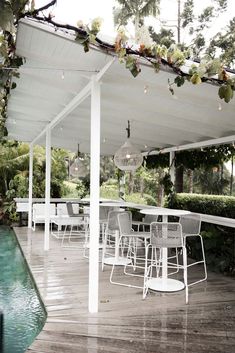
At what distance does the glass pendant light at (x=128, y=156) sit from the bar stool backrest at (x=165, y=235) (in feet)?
6.34

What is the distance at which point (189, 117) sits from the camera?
567 centimetres

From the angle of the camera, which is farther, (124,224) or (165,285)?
(124,224)

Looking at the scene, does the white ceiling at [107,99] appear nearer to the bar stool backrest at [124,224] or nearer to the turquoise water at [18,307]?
the bar stool backrest at [124,224]

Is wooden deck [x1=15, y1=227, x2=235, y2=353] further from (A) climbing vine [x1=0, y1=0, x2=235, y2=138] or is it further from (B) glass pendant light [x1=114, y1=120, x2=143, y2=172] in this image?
(A) climbing vine [x1=0, y1=0, x2=235, y2=138]

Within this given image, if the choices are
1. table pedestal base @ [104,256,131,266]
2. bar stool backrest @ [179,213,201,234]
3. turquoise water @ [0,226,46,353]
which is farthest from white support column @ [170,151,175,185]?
turquoise water @ [0,226,46,353]

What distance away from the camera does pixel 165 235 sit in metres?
4.48

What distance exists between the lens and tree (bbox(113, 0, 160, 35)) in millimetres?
17812

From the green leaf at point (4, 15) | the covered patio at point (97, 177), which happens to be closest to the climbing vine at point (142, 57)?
the covered patio at point (97, 177)

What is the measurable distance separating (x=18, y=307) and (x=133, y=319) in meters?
1.60

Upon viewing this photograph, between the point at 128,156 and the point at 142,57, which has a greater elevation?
the point at 142,57

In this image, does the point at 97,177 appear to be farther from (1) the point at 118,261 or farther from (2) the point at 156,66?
(1) the point at 118,261

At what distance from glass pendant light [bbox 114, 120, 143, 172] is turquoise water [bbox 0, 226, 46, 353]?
2457mm

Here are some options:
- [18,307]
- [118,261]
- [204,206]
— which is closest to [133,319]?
[18,307]

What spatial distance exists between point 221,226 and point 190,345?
3.43 metres
